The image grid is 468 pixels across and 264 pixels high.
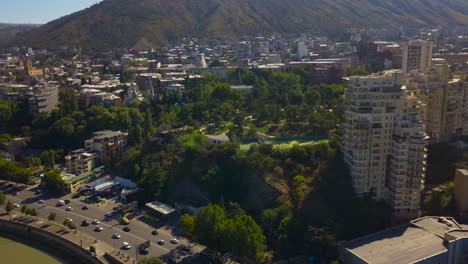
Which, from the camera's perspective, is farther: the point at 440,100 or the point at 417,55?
the point at 417,55

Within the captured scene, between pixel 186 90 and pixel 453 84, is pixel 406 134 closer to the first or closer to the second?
pixel 453 84

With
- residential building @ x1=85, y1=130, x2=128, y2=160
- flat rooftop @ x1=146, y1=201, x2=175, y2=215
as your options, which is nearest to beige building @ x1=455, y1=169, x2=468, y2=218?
flat rooftop @ x1=146, y1=201, x2=175, y2=215

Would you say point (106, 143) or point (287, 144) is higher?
point (287, 144)

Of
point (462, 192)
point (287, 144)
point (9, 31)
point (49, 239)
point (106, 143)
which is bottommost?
point (49, 239)

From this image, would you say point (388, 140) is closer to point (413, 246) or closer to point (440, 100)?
point (413, 246)

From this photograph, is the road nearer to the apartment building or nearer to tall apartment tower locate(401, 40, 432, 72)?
the apartment building

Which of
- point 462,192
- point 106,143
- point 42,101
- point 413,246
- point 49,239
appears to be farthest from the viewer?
point 42,101

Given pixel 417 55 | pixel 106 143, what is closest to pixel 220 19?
pixel 417 55
